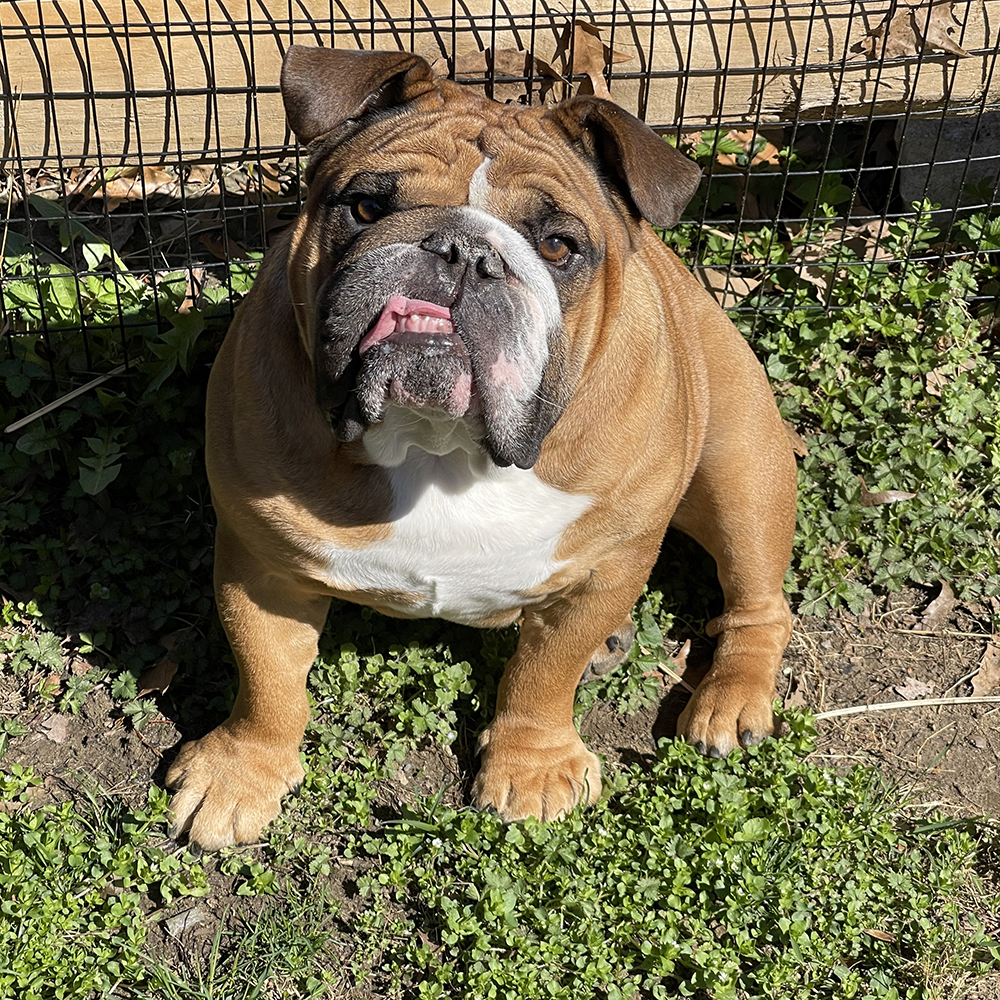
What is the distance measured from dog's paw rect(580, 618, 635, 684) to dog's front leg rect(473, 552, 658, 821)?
30 centimetres

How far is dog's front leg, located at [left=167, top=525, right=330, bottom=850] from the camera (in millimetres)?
3334

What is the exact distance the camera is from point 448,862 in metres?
3.58

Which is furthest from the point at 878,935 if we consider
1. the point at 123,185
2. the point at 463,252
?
the point at 123,185

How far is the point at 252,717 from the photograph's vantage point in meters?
3.54

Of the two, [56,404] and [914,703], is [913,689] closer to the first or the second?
[914,703]

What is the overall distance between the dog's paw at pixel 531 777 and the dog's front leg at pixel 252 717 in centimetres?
56

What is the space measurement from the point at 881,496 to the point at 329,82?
2.71m

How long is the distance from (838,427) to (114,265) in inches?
106

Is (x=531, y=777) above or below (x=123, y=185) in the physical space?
below

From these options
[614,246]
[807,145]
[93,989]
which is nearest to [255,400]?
[614,246]

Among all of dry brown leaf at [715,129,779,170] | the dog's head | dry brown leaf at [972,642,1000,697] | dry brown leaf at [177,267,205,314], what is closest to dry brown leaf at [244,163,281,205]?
dry brown leaf at [177,267,205,314]

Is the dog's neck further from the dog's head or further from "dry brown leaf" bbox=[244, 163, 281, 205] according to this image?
"dry brown leaf" bbox=[244, 163, 281, 205]

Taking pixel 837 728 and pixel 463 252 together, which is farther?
pixel 837 728

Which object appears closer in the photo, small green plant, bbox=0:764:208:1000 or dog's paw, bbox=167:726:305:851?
small green plant, bbox=0:764:208:1000
